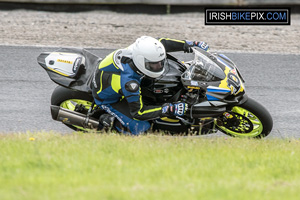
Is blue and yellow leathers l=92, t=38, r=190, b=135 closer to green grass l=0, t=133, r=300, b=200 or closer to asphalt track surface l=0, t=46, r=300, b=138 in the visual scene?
green grass l=0, t=133, r=300, b=200

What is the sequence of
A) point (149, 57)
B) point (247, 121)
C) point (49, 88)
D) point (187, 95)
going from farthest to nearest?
point (49, 88) < point (247, 121) < point (187, 95) < point (149, 57)

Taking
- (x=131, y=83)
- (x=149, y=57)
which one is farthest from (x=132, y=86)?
→ (x=149, y=57)

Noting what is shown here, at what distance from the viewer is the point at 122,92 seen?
20.0 feet

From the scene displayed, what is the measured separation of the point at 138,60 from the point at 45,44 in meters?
4.84

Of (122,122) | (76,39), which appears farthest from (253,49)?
(122,122)

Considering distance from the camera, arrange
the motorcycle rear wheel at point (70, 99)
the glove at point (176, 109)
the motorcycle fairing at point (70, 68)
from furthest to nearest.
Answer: the motorcycle rear wheel at point (70, 99) < the motorcycle fairing at point (70, 68) < the glove at point (176, 109)

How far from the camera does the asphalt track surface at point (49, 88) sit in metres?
7.27

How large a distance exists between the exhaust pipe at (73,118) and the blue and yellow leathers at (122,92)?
0.25 m

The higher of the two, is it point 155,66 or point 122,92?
point 155,66

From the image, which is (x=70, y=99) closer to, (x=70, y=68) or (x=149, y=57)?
(x=70, y=68)

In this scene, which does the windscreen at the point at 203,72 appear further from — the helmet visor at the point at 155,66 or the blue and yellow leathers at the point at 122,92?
the blue and yellow leathers at the point at 122,92

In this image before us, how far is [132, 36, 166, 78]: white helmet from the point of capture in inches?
226

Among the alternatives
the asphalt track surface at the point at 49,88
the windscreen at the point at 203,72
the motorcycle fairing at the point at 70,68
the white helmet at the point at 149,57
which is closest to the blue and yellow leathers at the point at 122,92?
the white helmet at the point at 149,57

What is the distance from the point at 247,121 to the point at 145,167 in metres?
1.85
